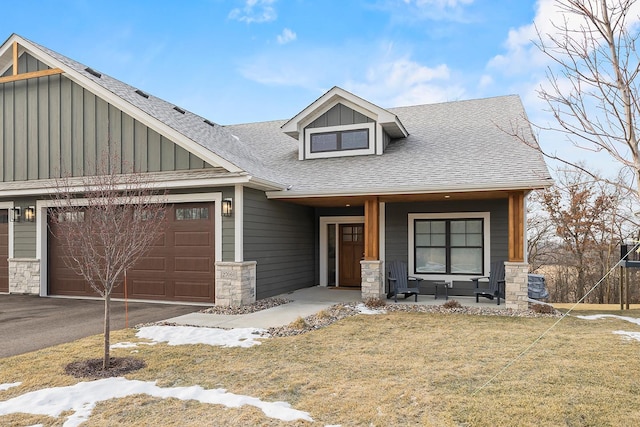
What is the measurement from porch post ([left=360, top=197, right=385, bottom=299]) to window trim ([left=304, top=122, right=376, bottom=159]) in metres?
2.47

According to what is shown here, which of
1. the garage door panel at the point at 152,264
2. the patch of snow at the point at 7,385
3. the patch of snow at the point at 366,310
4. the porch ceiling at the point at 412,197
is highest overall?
the porch ceiling at the point at 412,197

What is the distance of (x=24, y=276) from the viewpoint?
36.5 ft

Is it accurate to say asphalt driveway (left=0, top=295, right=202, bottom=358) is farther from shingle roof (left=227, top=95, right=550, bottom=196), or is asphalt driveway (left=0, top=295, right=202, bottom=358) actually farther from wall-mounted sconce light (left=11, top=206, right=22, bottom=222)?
shingle roof (left=227, top=95, right=550, bottom=196)

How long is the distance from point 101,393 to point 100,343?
7.15ft

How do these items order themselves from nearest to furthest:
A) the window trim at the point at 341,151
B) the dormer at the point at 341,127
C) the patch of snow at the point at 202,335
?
the patch of snow at the point at 202,335 → the dormer at the point at 341,127 → the window trim at the point at 341,151

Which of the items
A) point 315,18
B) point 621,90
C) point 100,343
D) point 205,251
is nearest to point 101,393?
point 100,343

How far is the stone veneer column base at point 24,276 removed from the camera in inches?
433

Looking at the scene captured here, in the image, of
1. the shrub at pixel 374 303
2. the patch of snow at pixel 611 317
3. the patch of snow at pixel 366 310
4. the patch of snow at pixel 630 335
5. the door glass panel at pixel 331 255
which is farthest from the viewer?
the door glass panel at pixel 331 255

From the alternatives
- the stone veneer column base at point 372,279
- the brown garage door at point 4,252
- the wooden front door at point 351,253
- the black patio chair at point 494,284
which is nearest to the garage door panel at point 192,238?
the stone veneer column base at point 372,279

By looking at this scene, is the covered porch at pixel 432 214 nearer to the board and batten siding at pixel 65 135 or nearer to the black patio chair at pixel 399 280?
the black patio chair at pixel 399 280

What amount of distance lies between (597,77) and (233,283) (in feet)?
25.3

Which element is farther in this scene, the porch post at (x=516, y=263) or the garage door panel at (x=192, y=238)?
the garage door panel at (x=192, y=238)

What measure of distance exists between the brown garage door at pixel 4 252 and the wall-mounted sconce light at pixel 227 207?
646 centimetres

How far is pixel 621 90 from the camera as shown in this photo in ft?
9.00
